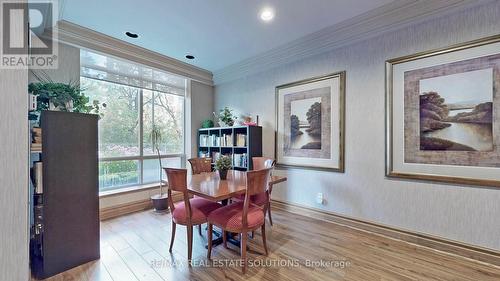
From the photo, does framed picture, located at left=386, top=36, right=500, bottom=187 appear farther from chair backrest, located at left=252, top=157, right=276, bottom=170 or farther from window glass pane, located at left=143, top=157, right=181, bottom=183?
window glass pane, located at left=143, top=157, right=181, bottom=183

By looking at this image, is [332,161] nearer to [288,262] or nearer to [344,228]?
[344,228]

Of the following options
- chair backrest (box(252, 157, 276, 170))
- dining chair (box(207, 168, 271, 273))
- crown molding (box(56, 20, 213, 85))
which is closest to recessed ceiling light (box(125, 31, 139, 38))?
crown molding (box(56, 20, 213, 85))

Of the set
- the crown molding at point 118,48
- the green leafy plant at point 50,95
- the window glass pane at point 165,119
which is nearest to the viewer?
the green leafy plant at point 50,95

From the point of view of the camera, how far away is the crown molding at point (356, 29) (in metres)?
2.36

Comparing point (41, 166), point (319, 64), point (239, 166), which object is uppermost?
point (319, 64)

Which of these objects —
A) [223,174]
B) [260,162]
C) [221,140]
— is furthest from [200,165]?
[221,140]

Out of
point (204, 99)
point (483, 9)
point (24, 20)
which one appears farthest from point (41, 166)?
point (483, 9)

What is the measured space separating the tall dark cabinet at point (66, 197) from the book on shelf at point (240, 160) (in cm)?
232

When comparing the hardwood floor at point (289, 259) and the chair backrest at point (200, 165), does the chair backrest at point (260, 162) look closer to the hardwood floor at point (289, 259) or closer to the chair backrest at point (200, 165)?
the chair backrest at point (200, 165)

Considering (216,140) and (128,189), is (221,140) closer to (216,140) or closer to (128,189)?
(216,140)

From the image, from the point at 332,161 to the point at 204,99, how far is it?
3187 millimetres

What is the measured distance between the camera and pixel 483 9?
7.18 ft

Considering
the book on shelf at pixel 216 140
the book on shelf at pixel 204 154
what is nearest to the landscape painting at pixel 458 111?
the book on shelf at pixel 216 140

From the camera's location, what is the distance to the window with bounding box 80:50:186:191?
3586 mm
